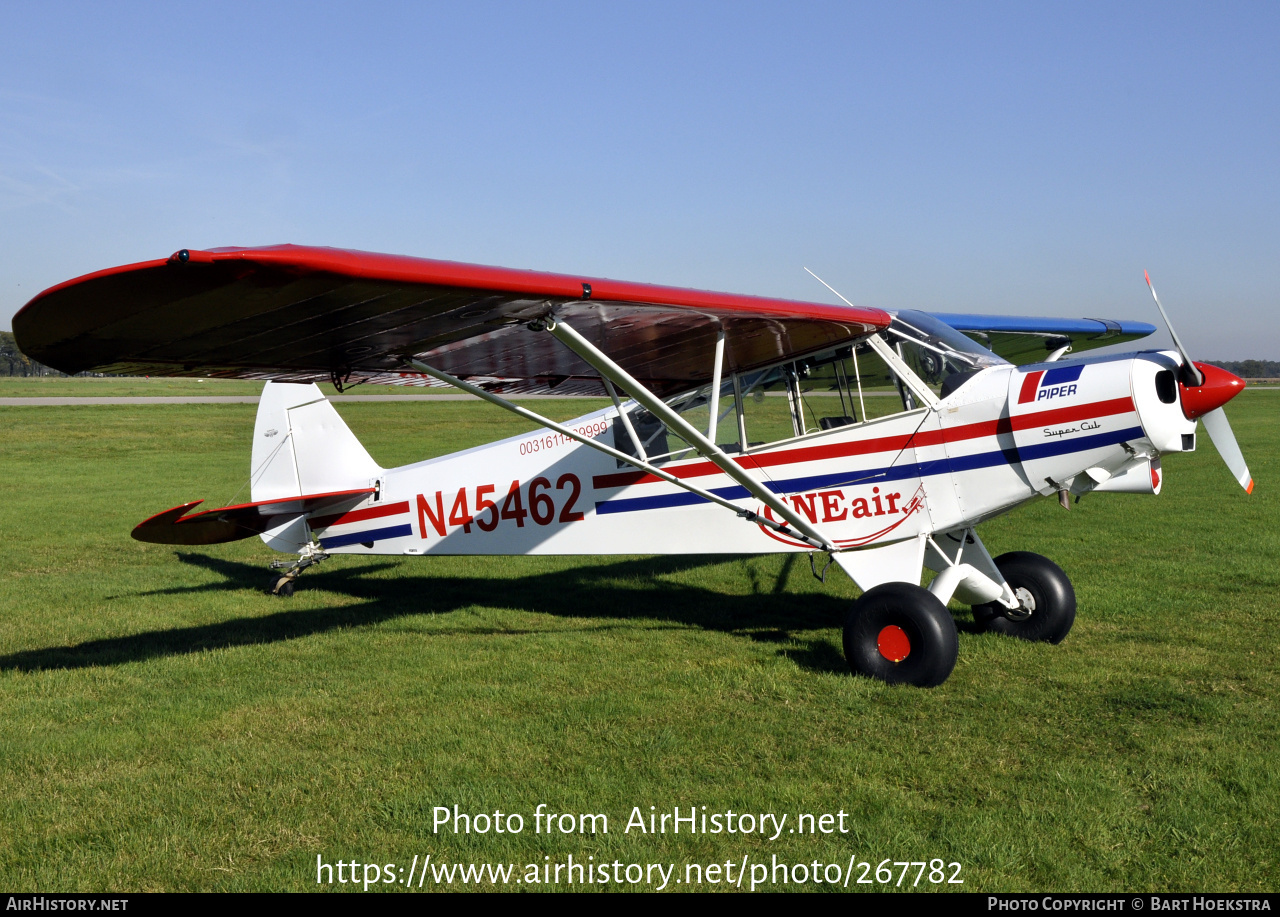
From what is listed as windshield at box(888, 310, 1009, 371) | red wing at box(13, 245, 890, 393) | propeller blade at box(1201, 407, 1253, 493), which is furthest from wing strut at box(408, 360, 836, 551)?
propeller blade at box(1201, 407, 1253, 493)

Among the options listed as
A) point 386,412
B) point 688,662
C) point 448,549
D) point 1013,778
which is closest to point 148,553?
point 448,549

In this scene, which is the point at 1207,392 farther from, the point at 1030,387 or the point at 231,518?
the point at 231,518

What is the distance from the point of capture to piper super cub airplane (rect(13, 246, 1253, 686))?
4.36 m

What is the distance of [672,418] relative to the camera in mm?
5543

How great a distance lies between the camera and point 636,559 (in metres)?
10.7

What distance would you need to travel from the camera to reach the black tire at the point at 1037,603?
21.0 ft

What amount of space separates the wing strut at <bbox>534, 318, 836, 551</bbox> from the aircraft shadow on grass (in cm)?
90

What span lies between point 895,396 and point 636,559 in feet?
16.2

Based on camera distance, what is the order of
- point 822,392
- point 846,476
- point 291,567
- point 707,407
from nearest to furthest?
point 846,476, point 822,392, point 707,407, point 291,567

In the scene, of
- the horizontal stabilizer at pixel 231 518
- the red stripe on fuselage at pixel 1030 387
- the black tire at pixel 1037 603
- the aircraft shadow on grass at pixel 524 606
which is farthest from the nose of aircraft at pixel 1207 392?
the horizontal stabilizer at pixel 231 518

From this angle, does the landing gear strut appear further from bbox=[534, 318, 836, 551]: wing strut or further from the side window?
bbox=[534, 318, 836, 551]: wing strut

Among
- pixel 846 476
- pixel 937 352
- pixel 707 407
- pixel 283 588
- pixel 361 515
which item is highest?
pixel 937 352

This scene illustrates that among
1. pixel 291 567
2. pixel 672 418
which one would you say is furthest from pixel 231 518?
pixel 672 418

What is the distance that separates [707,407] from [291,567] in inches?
173
